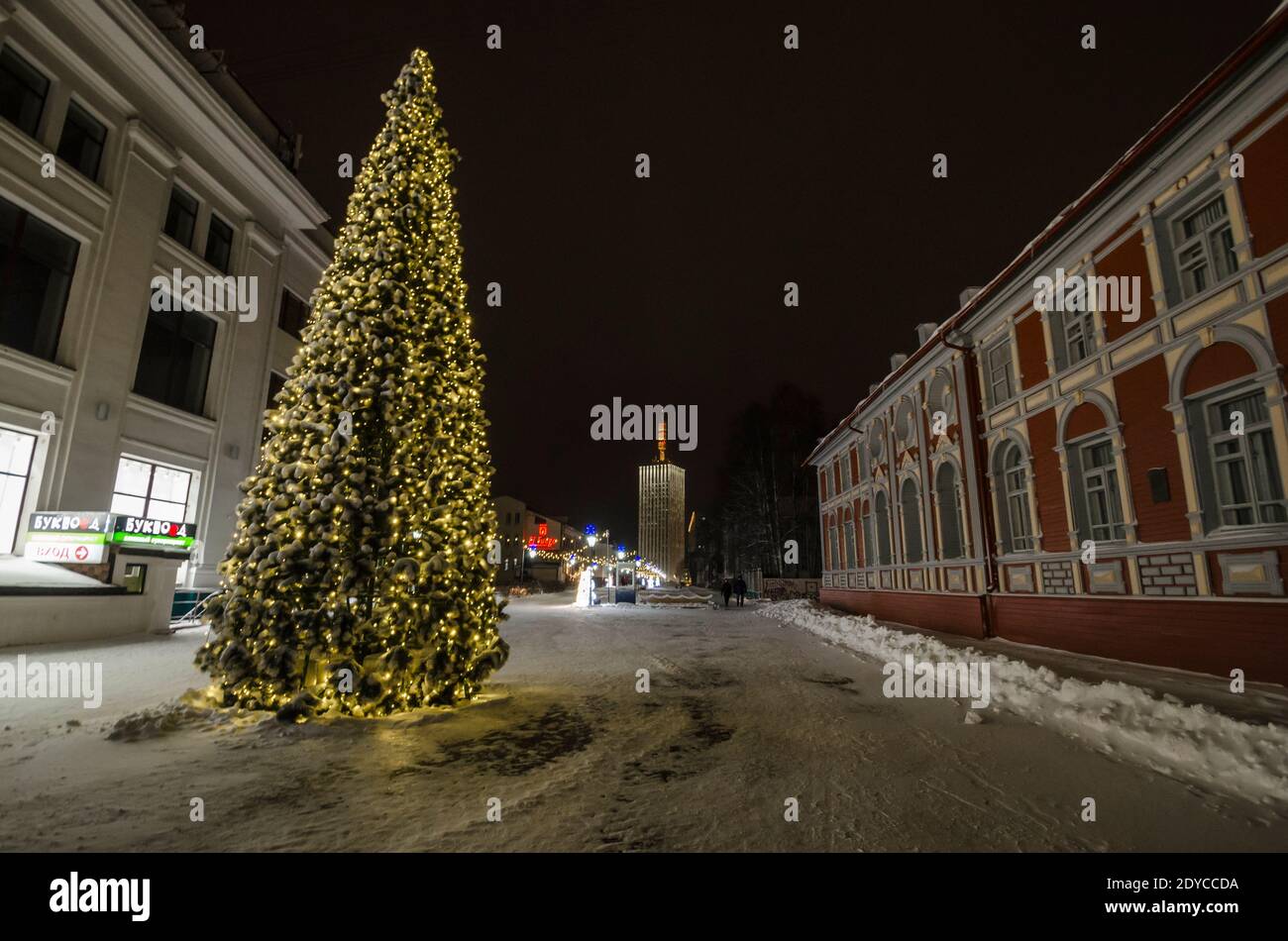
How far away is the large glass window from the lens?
24.5 ft

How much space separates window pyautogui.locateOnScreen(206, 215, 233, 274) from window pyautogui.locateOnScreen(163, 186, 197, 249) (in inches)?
21.9

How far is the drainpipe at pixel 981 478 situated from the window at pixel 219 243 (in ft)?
70.9

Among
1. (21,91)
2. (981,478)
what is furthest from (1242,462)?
(21,91)

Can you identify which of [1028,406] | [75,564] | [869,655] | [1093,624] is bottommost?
[869,655]

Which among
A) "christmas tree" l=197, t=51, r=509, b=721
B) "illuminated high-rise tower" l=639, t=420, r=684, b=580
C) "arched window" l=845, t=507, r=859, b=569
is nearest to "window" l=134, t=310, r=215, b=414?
"christmas tree" l=197, t=51, r=509, b=721

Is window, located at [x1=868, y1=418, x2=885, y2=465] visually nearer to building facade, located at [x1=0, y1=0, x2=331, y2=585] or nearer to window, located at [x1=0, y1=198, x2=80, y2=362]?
building facade, located at [x1=0, y1=0, x2=331, y2=585]

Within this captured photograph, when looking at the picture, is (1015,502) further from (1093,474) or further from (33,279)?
(33,279)

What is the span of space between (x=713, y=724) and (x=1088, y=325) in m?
10.8

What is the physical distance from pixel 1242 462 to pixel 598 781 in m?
9.97

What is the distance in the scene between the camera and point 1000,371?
13531 mm

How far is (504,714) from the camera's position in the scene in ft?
18.0
